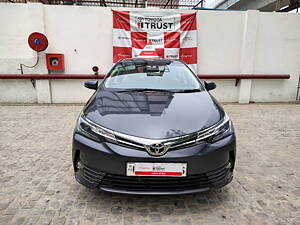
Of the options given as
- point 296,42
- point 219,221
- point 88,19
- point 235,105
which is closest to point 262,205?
point 219,221

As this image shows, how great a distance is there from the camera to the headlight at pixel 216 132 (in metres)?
1.66

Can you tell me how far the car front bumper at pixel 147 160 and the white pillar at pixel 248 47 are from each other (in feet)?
15.9

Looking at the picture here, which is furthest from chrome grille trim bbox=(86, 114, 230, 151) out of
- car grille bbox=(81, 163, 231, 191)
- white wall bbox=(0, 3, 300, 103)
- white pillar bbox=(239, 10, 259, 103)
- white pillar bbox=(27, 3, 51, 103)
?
white pillar bbox=(239, 10, 259, 103)

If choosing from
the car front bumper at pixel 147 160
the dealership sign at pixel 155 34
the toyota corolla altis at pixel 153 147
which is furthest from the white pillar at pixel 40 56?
the car front bumper at pixel 147 160

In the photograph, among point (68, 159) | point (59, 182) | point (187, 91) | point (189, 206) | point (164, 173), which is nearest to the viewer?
point (164, 173)

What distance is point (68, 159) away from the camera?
2.72 metres

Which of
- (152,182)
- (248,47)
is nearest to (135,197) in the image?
(152,182)

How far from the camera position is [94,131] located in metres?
1.70

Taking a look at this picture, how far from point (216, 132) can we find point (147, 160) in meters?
0.62

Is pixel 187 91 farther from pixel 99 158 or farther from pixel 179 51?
pixel 179 51

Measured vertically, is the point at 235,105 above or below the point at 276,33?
below

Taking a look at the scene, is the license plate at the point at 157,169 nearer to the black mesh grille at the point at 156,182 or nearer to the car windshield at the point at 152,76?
the black mesh grille at the point at 156,182

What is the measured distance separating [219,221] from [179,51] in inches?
182

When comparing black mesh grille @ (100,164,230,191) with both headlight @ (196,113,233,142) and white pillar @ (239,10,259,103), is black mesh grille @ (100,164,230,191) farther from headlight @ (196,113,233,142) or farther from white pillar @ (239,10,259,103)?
white pillar @ (239,10,259,103)
